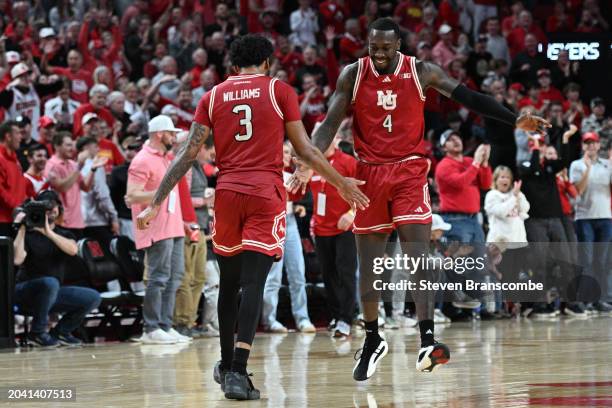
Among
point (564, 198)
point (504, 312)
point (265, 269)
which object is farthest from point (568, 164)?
point (265, 269)

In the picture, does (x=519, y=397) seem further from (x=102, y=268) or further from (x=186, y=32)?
(x=186, y=32)

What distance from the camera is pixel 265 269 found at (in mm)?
7262

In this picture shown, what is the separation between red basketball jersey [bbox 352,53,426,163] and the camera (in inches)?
321

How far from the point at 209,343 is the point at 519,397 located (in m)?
5.97

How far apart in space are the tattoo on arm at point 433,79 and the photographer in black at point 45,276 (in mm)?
4982

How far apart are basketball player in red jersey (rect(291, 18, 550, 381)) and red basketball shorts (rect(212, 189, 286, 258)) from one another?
0.82 m

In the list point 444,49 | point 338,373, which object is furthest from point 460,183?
point 338,373

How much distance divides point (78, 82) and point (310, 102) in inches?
143

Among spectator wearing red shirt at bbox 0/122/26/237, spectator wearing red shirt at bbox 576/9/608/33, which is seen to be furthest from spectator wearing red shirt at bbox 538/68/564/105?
spectator wearing red shirt at bbox 0/122/26/237

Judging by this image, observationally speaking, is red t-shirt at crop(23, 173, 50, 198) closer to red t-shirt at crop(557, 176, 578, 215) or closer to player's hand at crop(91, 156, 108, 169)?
player's hand at crop(91, 156, 108, 169)

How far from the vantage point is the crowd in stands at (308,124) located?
525 inches

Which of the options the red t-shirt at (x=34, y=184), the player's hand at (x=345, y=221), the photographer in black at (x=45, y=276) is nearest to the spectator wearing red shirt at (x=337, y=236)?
the player's hand at (x=345, y=221)

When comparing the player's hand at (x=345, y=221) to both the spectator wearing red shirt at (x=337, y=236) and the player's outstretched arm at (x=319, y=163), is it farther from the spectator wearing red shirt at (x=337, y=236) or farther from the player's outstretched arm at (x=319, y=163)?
the player's outstretched arm at (x=319, y=163)

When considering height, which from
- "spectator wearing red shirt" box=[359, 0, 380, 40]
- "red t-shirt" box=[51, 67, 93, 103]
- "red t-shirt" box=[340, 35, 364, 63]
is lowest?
"red t-shirt" box=[51, 67, 93, 103]
